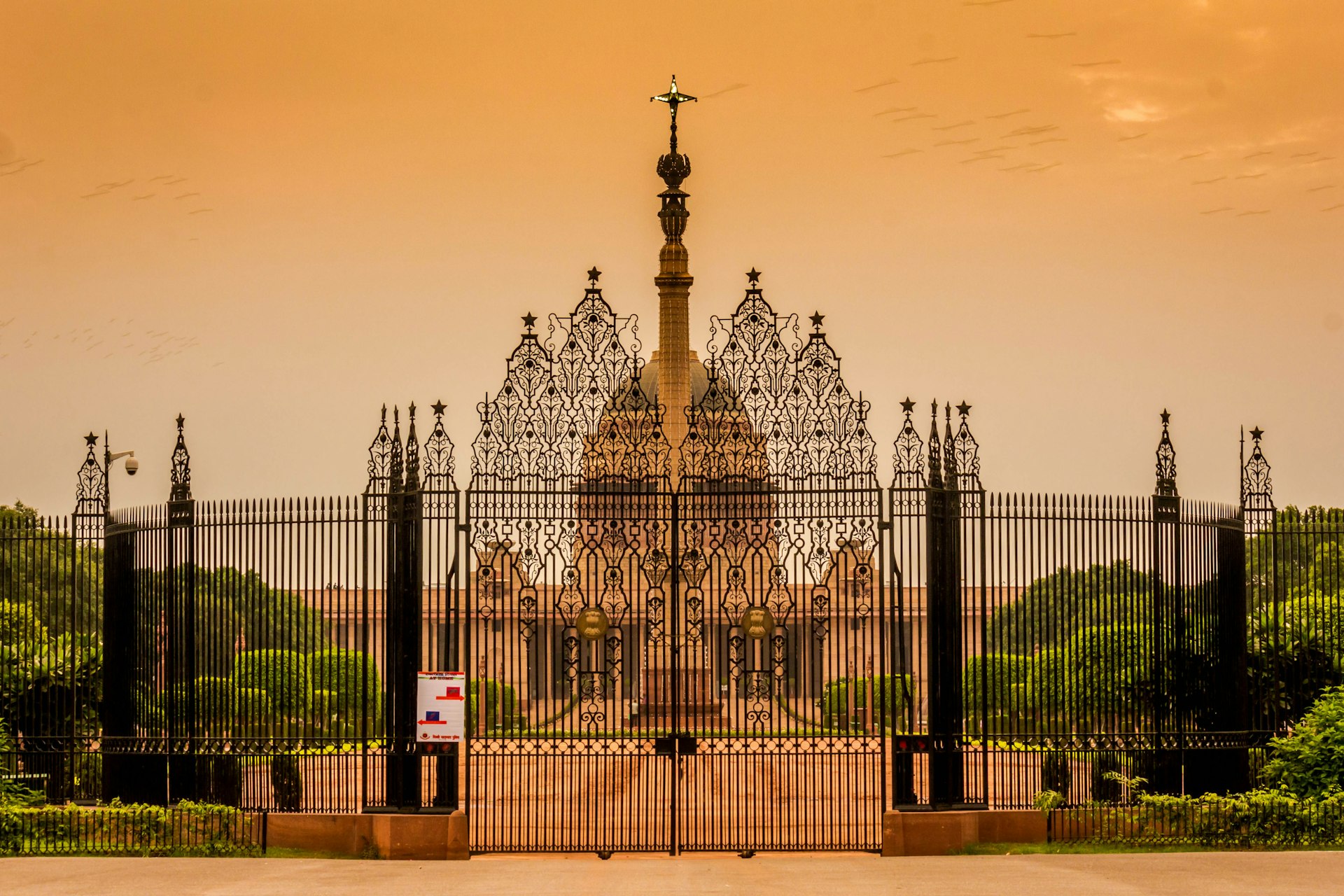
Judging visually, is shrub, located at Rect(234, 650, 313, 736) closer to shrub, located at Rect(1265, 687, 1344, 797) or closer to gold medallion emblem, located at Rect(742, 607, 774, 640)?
gold medallion emblem, located at Rect(742, 607, 774, 640)

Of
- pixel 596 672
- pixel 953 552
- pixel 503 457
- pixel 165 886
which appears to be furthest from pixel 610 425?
pixel 165 886

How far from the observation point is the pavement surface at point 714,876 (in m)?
12.2

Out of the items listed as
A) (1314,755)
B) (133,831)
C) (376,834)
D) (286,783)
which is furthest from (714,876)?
(1314,755)

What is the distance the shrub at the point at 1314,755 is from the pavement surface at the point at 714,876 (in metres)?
1.64

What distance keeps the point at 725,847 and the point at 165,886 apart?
5.26m

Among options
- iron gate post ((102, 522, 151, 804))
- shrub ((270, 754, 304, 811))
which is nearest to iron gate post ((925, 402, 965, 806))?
shrub ((270, 754, 304, 811))

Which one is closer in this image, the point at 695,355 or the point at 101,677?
the point at 101,677

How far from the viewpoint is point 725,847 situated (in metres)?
15.2

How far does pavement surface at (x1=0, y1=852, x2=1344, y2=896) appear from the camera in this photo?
12.2 metres

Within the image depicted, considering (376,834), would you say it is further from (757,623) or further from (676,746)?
(757,623)

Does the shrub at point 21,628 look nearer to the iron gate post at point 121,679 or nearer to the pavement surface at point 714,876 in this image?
the iron gate post at point 121,679

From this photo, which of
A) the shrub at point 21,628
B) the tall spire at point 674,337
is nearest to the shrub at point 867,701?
the tall spire at point 674,337

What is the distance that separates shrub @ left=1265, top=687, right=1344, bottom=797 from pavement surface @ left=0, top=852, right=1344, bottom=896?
1642 millimetres

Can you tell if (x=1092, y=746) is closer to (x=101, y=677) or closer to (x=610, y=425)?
(x=610, y=425)
